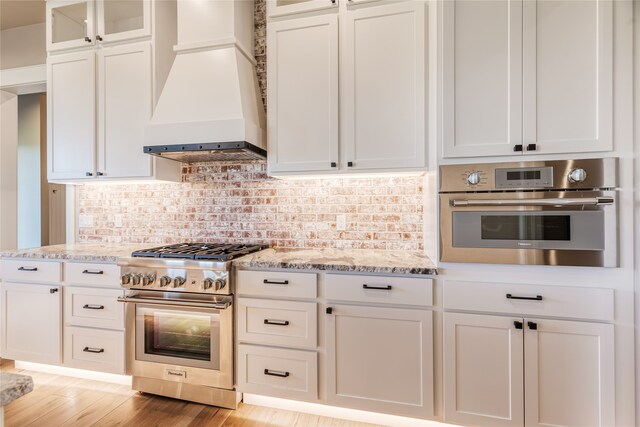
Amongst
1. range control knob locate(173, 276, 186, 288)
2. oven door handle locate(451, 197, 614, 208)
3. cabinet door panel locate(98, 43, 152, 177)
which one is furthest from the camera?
cabinet door panel locate(98, 43, 152, 177)

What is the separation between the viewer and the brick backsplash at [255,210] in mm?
2340

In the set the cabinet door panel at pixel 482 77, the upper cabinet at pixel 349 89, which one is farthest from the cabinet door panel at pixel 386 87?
the cabinet door panel at pixel 482 77

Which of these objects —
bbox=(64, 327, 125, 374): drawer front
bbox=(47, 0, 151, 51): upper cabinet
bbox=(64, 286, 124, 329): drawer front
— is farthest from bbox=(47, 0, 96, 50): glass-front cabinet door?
bbox=(64, 327, 125, 374): drawer front

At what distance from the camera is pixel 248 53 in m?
2.35

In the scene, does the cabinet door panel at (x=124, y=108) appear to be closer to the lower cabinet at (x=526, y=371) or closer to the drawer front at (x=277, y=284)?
the drawer front at (x=277, y=284)

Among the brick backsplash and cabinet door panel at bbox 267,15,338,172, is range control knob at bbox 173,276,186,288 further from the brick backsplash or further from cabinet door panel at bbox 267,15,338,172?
cabinet door panel at bbox 267,15,338,172

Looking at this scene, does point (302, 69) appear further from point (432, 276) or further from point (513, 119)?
point (432, 276)

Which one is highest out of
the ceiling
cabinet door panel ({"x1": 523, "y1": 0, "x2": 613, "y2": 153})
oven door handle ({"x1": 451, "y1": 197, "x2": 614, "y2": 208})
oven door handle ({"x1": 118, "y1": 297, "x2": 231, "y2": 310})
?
the ceiling

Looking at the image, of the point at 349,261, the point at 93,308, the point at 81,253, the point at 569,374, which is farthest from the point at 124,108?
the point at 569,374

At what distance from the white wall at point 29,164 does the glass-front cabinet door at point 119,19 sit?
2.74 metres

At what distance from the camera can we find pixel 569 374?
1571mm

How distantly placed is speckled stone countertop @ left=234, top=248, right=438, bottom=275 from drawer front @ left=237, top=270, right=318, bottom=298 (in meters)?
0.05

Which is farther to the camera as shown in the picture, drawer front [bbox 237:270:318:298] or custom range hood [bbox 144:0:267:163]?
custom range hood [bbox 144:0:267:163]

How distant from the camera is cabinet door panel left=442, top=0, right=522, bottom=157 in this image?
1.63m
